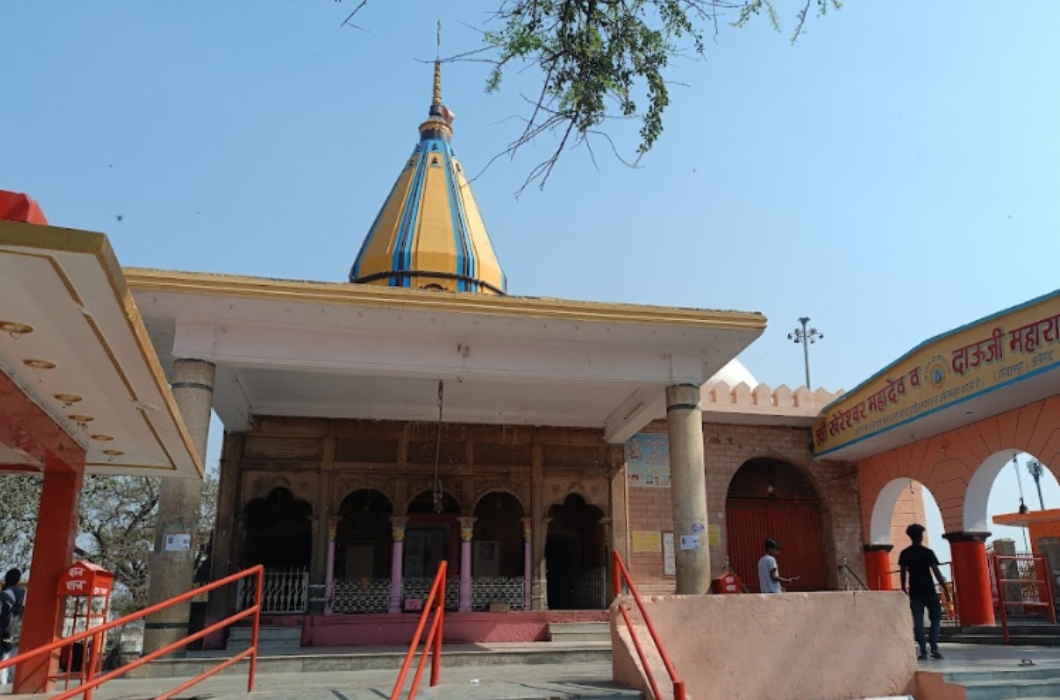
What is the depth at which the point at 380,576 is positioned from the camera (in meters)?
16.0

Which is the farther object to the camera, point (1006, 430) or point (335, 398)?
point (335, 398)

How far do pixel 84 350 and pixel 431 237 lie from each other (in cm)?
1084

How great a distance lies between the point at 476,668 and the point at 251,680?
283 centimetres

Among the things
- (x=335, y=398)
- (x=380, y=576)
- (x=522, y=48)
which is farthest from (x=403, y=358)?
(x=380, y=576)

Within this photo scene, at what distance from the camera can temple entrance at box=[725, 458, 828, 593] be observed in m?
15.8

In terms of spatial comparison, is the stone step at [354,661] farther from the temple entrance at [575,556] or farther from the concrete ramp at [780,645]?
the temple entrance at [575,556]

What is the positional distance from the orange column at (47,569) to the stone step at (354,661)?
111 centimetres

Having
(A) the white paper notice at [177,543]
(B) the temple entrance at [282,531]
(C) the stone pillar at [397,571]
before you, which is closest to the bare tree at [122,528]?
(B) the temple entrance at [282,531]

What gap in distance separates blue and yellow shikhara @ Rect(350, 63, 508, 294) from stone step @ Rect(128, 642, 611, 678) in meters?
6.97

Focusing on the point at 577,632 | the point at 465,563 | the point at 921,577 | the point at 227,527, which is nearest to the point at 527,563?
the point at 465,563

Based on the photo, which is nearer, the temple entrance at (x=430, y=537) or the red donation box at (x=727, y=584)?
the red donation box at (x=727, y=584)

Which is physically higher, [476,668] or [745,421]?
[745,421]

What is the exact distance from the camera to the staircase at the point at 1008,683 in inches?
274

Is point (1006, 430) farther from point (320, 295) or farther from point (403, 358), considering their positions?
point (320, 295)
